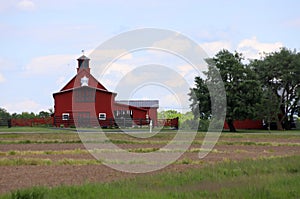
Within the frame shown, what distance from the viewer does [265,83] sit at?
259 ft

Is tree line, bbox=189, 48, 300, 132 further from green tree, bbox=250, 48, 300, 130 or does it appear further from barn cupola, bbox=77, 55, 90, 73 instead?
barn cupola, bbox=77, 55, 90, 73

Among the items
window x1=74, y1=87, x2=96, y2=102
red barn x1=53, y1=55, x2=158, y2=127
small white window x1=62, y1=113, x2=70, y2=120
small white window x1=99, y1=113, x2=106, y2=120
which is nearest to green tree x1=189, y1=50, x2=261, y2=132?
red barn x1=53, y1=55, x2=158, y2=127

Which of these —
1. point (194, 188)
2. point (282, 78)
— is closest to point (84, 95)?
point (282, 78)

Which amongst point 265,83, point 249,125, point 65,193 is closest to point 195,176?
point 65,193

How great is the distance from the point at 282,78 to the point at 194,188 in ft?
210

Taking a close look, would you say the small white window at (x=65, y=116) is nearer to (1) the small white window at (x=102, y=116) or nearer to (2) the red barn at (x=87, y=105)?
(2) the red barn at (x=87, y=105)

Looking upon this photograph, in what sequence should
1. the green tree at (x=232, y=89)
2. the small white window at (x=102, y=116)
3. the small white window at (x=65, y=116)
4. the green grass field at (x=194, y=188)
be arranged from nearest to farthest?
the green grass field at (x=194, y=188)
the green tree at (x=232, y=89)
the small white window at (x=65, y=116)
the small white window at (x=102, y=116)

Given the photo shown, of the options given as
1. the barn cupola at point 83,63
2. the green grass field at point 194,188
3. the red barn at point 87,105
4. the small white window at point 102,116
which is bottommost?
the green grass field at point 194,188

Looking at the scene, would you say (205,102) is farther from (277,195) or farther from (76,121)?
(277,195)

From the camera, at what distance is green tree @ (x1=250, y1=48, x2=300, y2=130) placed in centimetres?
7581

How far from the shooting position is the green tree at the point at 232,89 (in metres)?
67.6

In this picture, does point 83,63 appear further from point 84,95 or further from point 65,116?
point 65,116

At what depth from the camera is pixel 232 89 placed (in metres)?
68.2

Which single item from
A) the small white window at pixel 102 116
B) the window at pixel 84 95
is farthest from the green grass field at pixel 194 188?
the window at pixel 84 95
